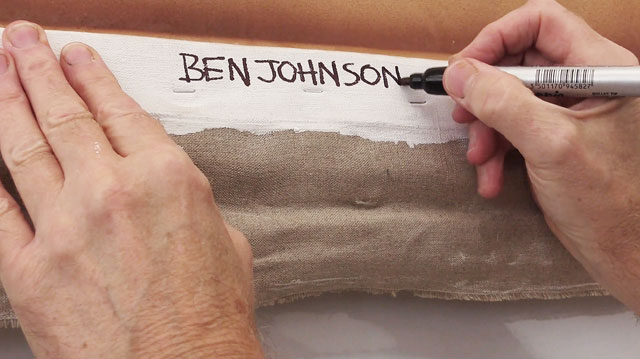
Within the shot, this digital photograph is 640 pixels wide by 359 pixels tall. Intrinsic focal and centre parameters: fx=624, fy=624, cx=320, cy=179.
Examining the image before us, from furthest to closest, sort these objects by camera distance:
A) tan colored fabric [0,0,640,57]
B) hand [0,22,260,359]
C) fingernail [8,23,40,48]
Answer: tan colored fabric [0,0,640,57]
fingernail [8,23,40,48]
hand [0,22,260,359]

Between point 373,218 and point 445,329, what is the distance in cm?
19

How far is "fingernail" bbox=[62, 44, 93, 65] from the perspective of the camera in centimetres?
60

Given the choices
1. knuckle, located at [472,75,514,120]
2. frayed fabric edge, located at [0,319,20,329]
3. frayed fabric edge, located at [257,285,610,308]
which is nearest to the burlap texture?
frayed fabric edge, located at [257,285,610,308]

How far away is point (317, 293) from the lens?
717 millimetres

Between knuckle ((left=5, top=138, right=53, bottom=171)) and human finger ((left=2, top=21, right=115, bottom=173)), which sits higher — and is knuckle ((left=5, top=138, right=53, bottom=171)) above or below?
below

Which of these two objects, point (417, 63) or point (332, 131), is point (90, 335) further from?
point (417, 63)

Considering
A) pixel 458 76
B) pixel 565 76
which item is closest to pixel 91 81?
pixel 458 76

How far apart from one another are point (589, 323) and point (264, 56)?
551mm

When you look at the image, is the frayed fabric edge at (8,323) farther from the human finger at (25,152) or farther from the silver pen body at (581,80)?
the silver pen body at (581,80)

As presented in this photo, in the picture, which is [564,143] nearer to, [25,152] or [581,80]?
[581,80]

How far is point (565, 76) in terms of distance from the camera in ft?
2.13

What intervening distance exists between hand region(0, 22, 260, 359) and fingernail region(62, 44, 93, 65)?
0.16ft

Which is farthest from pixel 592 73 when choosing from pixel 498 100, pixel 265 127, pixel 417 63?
pixel 265 127

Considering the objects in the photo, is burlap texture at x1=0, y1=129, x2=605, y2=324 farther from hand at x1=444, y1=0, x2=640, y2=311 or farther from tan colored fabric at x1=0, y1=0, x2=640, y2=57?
tan colored fabric at x1=0, y1=0, x2=640, y2=57
